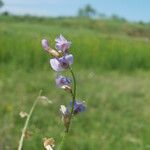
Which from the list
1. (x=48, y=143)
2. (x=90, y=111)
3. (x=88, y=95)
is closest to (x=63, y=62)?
(x=48, y=143)

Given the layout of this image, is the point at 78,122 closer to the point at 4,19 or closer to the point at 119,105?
the point at 119,105

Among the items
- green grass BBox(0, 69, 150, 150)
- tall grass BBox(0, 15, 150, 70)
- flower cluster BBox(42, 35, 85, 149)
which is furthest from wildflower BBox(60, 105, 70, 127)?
tall grass BBox(0, 15, 150, 70)

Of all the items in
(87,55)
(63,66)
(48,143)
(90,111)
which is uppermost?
(63,66)

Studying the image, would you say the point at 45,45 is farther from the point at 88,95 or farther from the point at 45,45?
the point at 88,95

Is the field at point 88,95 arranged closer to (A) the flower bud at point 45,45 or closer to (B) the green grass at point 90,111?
(B) the green grass at point 90,111

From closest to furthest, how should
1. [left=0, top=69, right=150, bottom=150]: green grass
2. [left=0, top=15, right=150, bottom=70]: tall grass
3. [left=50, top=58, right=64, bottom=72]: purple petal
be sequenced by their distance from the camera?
[left=50, top=58, right=64, bottom=72]: purple petal < [left=0, top=69, right=150, bottom=150]: green grass < [left=0, top=15, right=150, bottom=70]: tall grass

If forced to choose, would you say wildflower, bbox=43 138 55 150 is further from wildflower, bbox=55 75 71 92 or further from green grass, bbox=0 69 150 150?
green grass, bbox=0 69 150 150

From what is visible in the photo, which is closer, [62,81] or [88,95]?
[62,81]

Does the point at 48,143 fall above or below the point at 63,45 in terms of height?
below

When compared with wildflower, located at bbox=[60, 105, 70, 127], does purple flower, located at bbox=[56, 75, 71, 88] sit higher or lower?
higher

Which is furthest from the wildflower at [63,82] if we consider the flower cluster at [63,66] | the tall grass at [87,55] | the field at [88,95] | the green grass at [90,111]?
the tall grass at [87,55]
